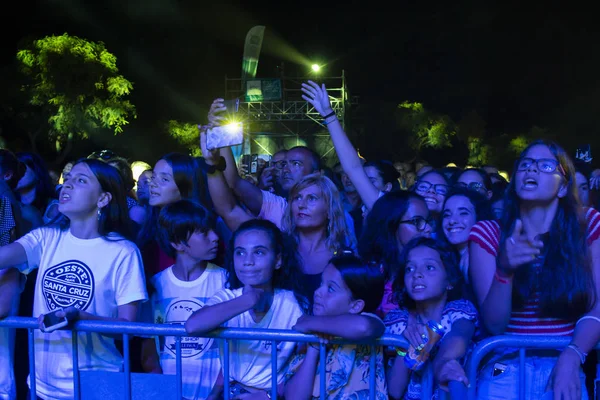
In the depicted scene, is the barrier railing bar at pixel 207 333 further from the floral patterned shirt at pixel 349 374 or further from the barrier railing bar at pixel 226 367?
the floral patterned shirt at pixel 349 374

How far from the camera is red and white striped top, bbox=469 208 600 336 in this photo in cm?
279

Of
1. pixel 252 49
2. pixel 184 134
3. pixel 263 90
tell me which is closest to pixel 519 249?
pixel 252 49

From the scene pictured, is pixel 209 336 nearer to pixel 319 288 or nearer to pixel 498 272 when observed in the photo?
pixel 319 288

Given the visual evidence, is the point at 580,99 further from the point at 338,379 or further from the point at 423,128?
the point at 338,379

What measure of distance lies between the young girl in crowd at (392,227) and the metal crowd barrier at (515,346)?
1.12 m

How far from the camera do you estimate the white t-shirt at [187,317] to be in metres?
3.08

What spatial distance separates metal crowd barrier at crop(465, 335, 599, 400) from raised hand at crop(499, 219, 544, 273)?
1.03ft

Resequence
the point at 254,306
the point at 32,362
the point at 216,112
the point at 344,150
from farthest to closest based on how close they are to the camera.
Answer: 1. the point at 344,150
2. the point at 216,112
3. the point at 32,362
4. the point at 254,306

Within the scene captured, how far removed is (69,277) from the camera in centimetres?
306

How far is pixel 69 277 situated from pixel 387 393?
166cm

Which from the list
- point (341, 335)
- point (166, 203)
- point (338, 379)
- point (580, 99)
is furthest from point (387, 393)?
point (580, 99)

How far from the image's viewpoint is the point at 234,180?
14.2 ft

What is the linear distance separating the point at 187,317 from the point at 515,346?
1703 millimetres

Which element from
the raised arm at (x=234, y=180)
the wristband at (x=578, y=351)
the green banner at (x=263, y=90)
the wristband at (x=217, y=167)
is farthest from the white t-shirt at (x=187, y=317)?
the green banner at (x=263, y=90)
